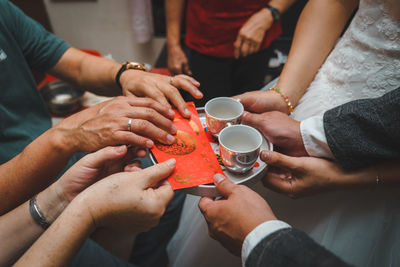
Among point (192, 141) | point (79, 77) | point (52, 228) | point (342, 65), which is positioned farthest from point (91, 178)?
point (342, 65)

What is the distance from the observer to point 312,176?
2.36 feet

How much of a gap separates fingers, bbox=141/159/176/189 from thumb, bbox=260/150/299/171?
11.5 inches

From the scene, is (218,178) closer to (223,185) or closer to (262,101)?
(223,185)

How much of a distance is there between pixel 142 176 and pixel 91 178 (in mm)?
239

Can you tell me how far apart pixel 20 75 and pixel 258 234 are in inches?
47.0

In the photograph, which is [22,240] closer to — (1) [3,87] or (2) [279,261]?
(1) [3,87]

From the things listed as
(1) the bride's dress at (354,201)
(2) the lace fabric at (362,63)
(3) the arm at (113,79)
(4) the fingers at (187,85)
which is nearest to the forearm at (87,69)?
(3) the arm at (113,79)

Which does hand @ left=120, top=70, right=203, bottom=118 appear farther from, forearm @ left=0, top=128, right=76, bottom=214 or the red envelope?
forearm @ left=0, top=128, right=76, bottom=214

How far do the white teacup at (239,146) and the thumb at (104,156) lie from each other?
1.03 ft

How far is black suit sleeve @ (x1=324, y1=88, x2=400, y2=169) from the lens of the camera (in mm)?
600

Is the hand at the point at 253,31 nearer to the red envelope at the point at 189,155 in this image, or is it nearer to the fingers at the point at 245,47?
the fingers at the point at 245,47

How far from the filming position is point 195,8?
1.50 meters

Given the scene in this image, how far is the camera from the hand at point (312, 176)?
71cm

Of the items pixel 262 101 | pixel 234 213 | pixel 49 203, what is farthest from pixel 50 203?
pixel 262 101
